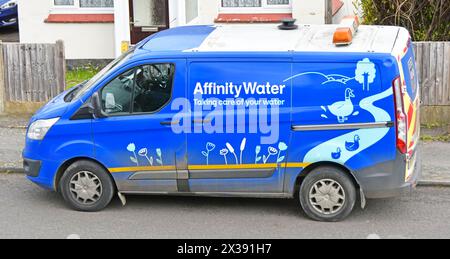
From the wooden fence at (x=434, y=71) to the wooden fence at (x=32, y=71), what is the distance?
5362mm

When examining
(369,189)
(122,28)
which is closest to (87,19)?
(122,28)

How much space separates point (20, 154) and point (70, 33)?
5.65 meters

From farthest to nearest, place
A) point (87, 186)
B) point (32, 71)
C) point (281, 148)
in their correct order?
point (32, 71)
point (87, 186)
point (281, 148)

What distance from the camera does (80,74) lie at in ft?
49.5

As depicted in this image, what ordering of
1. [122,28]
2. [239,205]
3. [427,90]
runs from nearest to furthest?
1. [239,205]
2. [427,90]
3. [122,28]

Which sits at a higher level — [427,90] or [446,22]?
[446,22]

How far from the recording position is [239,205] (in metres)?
8.49

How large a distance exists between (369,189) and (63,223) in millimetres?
3097

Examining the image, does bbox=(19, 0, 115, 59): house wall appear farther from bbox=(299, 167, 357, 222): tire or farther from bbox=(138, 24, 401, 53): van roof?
bbox=(299, 167, 357, 222): tire

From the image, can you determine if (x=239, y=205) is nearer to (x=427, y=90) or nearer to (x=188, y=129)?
(x=188, y=129)

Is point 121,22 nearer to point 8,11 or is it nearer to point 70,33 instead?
point 70,33

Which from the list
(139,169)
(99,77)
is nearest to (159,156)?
(139,169)
